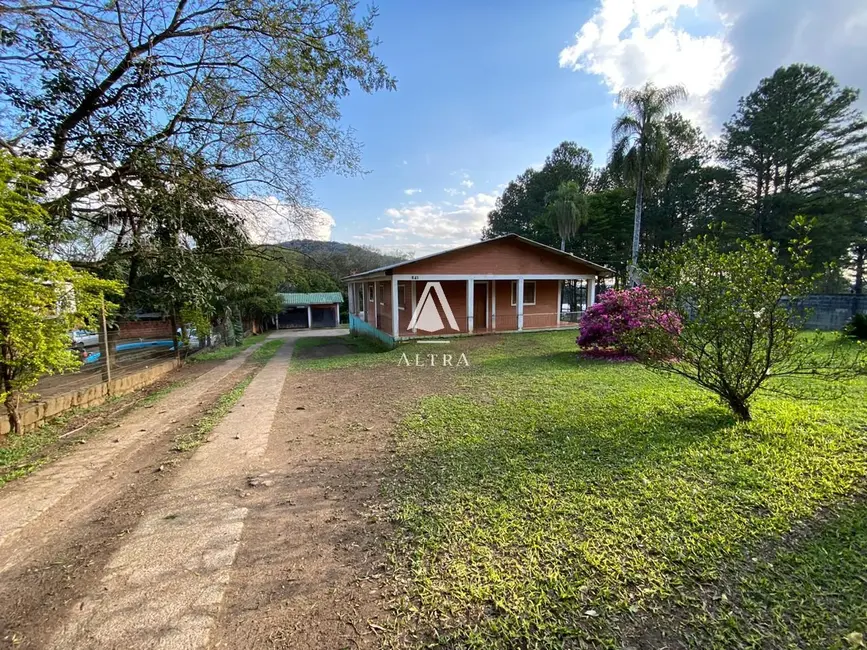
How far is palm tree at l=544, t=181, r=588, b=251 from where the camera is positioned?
27.0 meters

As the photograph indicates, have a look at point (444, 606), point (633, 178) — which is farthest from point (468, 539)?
point (633, 178)

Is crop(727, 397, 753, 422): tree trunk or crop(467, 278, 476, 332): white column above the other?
crop(467, 278, 476, 332): white column

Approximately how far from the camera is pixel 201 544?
2.61 meters

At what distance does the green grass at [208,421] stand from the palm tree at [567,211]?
25676 mm

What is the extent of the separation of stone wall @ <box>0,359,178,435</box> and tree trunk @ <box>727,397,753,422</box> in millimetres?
9235

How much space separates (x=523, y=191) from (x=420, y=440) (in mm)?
44884

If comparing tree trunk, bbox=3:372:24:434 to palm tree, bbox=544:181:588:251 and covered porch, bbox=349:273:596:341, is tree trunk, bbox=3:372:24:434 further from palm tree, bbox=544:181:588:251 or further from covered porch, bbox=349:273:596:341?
palm tree, bbox=544:181:588:251

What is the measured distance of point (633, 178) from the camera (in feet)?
70.4

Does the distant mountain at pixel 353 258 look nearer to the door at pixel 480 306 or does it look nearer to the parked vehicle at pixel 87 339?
the door at pixel 480 306

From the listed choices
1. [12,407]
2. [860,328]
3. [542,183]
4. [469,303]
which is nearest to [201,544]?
[12,407]

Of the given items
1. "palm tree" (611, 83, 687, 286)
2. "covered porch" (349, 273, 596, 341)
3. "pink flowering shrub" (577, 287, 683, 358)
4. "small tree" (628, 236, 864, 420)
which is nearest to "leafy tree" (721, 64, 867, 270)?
Result: "palm tree" (611, 83, 687, 286)

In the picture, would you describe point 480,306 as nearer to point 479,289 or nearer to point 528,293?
point 479,289

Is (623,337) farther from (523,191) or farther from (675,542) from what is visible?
(523,191)

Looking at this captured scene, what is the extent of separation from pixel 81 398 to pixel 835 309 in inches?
947
